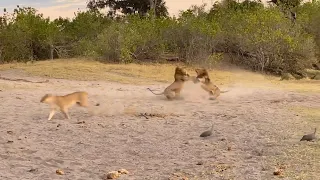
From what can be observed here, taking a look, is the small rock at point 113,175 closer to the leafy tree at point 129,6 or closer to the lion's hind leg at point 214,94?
the lion's hind leg at point 214,94

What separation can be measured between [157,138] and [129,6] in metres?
30.5

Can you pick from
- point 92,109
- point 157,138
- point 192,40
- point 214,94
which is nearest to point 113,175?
point 157,138

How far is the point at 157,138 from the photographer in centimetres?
818

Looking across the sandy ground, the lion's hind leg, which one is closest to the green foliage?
the sandy ground

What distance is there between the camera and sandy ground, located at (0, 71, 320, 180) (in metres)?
6.27

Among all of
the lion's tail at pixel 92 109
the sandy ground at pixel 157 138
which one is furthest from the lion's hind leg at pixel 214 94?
the lion's tail at pixel 92 109

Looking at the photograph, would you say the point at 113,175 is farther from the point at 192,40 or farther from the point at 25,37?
the point at 25,37

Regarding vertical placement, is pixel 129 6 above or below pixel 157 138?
above

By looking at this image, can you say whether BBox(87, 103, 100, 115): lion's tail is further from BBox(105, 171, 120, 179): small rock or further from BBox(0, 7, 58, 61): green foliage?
BBox(0, 7, 58, 61): green foliage

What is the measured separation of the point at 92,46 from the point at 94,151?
53.9ft

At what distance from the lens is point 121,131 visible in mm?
8742

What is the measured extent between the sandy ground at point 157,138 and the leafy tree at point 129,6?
2479 centimetres

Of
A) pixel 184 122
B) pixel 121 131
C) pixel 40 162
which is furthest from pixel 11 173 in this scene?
pixel 184 122

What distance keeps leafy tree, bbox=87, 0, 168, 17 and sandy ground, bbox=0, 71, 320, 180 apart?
2479 centimetres
